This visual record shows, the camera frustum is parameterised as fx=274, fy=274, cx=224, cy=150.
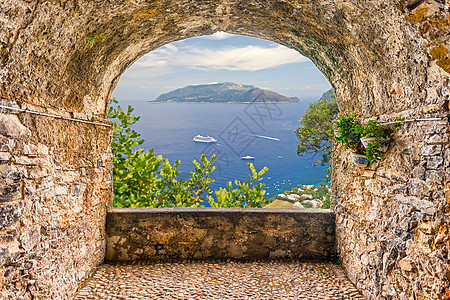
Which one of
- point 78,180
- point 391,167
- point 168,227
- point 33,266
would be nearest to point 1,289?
point 33,266


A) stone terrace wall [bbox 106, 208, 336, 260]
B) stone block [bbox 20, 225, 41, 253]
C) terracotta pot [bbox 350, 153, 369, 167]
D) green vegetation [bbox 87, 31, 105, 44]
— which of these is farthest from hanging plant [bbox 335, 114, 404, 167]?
stone block [bbox 20, 225, 41, 253]

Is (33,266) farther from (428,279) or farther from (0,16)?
(428,279)

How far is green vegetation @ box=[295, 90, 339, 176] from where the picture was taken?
6723 mm

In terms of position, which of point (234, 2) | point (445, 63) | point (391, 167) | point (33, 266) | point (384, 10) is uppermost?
point (234, 2)

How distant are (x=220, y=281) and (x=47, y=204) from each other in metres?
1.93

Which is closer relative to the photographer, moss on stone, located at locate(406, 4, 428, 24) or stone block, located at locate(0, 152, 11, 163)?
moss on stone, located at locate(406, 4, 428, 24)

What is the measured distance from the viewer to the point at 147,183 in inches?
189

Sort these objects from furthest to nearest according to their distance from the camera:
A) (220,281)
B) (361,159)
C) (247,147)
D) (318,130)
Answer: (247,147) < (318,130) < (220,281) < (361,159)

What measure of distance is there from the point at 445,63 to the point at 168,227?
124 inches

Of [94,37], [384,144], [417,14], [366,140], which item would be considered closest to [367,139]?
[366,140]

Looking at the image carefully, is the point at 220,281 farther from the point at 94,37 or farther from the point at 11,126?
the point at 94,37

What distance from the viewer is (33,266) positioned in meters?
2.00

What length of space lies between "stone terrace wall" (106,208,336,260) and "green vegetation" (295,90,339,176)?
3.31 meters

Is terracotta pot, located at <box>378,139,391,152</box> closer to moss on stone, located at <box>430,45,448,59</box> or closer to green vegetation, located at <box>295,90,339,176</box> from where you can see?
moss on stone, located at <box>430,45,448,59</box>
